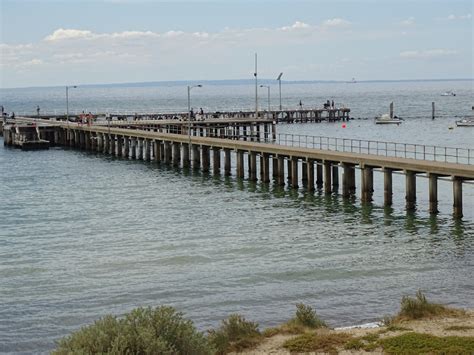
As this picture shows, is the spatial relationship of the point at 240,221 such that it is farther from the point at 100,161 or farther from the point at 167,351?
the point at 100,161

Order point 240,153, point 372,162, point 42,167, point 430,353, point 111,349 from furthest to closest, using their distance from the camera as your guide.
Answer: point 42,167
point 240,153
point 372,162
point 430,353
point 111,349

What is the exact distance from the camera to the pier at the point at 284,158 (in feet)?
139

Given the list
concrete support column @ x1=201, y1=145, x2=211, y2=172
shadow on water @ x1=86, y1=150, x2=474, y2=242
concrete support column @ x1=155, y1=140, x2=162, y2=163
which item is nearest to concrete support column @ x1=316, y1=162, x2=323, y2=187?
shadow on water @ x1=86, y1=150, x2=474, y2=242

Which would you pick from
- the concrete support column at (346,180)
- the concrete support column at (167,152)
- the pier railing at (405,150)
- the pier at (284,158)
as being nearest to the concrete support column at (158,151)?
the pier at (284,158)

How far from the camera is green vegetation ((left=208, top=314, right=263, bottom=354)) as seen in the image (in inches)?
806

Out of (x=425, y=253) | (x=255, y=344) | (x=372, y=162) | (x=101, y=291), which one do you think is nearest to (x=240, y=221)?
(x=372, y=162)

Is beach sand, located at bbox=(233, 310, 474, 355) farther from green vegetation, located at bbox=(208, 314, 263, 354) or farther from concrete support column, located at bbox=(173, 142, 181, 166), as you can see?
concrete support column, located at bbox=(173, 142, 181, 166)

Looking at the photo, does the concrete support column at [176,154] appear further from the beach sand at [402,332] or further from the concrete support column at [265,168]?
the beach sand at [402,332]

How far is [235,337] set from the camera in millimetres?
21203

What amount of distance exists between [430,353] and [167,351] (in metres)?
6.33

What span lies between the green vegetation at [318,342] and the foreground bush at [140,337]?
3439mm

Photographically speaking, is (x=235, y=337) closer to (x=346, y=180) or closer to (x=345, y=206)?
(x=345, y=206)

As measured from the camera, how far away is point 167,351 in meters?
16.2

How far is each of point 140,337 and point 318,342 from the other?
5.76 meters
